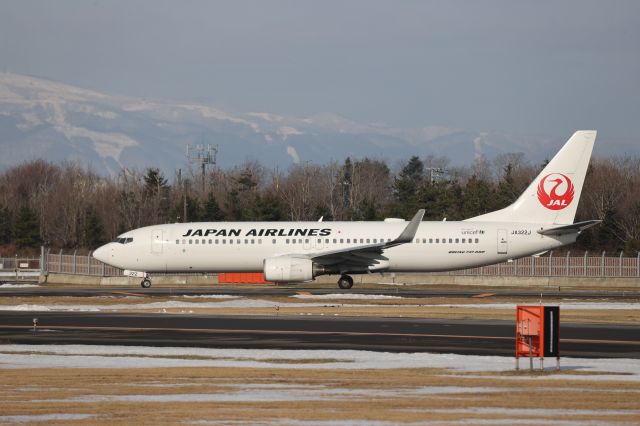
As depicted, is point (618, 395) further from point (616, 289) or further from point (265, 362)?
point (616, 289)

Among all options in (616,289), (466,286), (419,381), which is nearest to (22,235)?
(466,286)

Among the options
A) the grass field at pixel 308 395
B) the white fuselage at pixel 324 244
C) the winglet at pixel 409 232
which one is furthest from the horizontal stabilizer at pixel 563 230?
the grass field at pixel 308 395

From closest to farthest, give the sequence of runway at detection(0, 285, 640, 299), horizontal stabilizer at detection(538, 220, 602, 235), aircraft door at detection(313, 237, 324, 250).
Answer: runway at detection(0, 285, 640, 299)
horizontal stabilizer at detection(538, 220, 602, 235)
aircraft door at detection(313, 237, 324, 250)

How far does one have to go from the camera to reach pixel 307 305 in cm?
3781

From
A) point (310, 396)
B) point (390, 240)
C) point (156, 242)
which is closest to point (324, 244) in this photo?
point (390, 240)

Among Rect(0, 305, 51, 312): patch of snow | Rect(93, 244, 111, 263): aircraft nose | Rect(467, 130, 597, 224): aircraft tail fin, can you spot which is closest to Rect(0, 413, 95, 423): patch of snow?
Rect(0, 305, 51, 312): patch of snow

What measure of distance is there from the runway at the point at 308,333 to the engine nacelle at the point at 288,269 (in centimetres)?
1515

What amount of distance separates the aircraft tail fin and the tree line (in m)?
21.7

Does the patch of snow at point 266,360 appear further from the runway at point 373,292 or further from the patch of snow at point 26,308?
the runway at point 373,292

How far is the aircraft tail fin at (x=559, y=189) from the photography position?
167 feet

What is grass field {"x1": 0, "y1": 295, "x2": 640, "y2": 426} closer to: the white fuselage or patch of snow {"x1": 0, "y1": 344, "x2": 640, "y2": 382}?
patch of snow {"x1": 0, "y1": 344, "x2": 640, "y2": 382}

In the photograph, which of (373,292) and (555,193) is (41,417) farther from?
(555,193)

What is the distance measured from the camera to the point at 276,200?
9806 centimetres

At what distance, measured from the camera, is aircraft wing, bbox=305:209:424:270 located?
159ft
